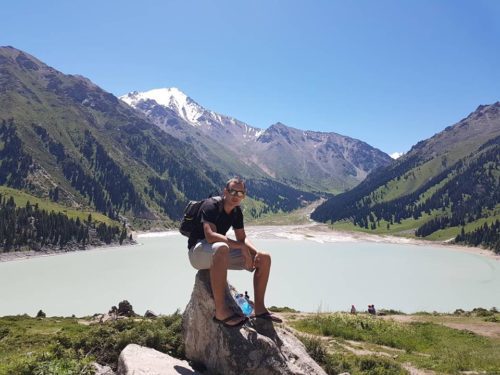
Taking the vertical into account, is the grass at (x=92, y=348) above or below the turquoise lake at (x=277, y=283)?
above

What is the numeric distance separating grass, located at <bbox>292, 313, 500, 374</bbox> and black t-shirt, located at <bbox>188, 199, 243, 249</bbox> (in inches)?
504

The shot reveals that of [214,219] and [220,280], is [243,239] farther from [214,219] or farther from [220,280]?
[220,280]

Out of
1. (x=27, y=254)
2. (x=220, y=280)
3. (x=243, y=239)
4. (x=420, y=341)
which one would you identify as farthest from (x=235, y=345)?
(x=27, y=254)

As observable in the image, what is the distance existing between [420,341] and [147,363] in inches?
881

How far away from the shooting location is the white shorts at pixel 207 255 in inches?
473

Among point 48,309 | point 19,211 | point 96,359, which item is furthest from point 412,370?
point 19,211

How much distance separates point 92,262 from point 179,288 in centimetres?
6603

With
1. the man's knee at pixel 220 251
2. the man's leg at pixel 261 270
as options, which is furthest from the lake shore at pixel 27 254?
the man's knee at pixel 220 251

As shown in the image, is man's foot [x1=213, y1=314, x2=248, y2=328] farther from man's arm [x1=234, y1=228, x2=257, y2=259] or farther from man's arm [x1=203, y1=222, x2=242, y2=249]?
man's arm [x1=203, y1=222, x2=242, y2=249]

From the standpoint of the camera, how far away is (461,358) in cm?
2100

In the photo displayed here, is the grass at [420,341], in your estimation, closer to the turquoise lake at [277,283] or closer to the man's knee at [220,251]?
the man's knee at [220,251]

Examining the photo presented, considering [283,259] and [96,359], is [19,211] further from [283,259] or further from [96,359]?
[96,359]

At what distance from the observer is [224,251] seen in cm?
1178

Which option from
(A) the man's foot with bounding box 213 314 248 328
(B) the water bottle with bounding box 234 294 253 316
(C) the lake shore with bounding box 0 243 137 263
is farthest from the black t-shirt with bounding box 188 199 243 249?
(C) the lake shore with bounding box 0 243 137 263
